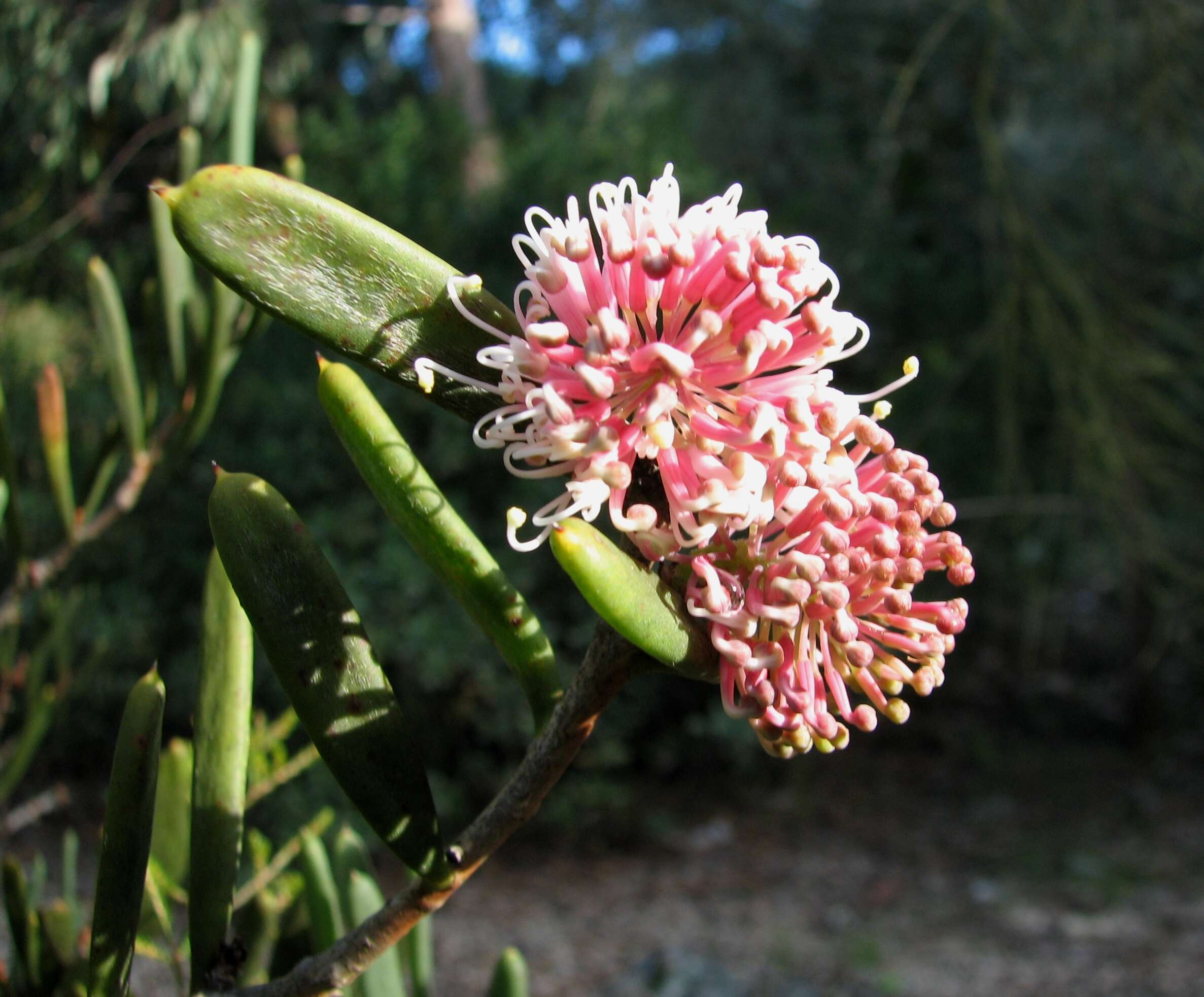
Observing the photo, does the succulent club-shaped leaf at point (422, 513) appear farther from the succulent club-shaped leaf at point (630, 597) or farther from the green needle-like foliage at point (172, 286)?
the green needle-like foliage at point (172, 286)

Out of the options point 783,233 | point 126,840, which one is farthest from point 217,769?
point 783,233

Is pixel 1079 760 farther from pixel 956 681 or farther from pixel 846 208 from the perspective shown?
pixel 846 208

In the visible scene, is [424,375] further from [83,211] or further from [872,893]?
[872,893]

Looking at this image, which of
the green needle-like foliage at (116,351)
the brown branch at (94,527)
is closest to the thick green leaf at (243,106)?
the green needle-like foliage at (116,351)

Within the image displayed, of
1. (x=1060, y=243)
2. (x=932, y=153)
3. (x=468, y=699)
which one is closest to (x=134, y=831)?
(x=468, y=699)

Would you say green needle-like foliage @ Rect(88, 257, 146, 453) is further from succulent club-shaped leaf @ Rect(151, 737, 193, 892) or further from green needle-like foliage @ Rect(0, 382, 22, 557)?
succulent club-shaped leaf @ Rect(151, 737, 193, 892)

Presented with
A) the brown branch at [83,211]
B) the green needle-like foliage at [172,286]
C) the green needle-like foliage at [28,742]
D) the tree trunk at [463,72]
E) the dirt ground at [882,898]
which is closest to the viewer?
the green needle-like foliage at [172,286]
